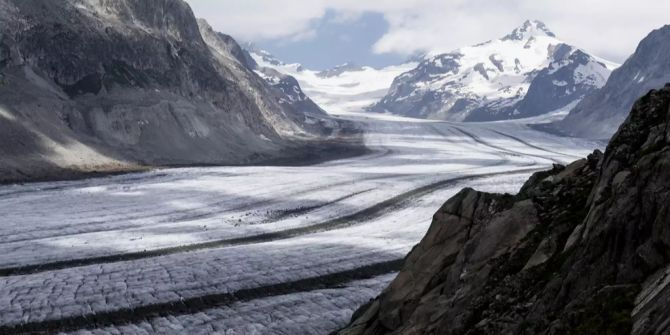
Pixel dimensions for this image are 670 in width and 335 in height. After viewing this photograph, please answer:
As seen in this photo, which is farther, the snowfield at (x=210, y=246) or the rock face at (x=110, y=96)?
the rock face at (x=110, y=96)

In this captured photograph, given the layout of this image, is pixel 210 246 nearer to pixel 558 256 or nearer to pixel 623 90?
pixel 558 256

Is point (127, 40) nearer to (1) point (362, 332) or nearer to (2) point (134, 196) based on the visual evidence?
(2) point (134, 196)

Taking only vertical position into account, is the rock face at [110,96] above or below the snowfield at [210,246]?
above

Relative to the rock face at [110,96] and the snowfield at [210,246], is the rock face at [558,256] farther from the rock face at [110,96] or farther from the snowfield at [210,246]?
the rock face at [110,96]

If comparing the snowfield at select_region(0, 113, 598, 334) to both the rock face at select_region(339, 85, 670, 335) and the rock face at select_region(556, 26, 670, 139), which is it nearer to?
the rock face at select_region(339, 85, 670, 335)

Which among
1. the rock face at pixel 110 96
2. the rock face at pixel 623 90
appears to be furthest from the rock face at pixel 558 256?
the rock face at pixel 623 90

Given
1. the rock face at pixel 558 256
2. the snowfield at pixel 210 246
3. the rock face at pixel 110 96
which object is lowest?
the snowfield at pixel 210 246

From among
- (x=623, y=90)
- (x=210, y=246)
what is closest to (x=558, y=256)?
(x=210, y=246)
